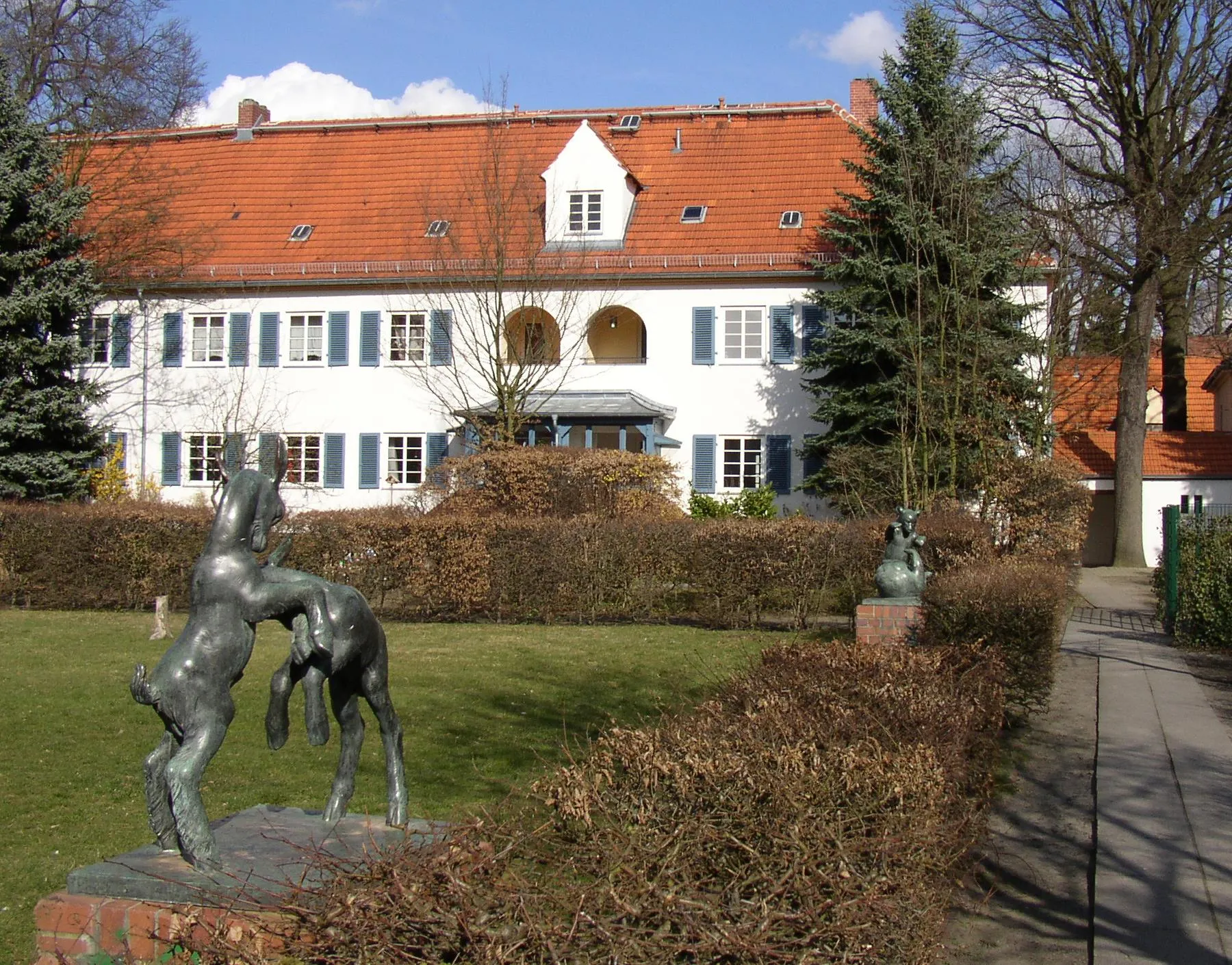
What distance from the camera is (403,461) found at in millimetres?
32375

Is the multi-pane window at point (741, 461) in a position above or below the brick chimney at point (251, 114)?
below

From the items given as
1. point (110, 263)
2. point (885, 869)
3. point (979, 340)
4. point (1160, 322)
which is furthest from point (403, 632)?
point (1160, 322)

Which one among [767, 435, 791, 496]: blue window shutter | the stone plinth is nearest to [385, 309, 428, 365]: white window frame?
[767, 435, 791, 496]: blue window shutter

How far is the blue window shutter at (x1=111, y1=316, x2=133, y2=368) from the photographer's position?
109 feet

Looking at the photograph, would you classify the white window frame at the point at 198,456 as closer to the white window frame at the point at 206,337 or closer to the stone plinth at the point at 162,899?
the white window frame at the point at 206,337

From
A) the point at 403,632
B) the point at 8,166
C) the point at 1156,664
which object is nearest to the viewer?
the point at 1156,664

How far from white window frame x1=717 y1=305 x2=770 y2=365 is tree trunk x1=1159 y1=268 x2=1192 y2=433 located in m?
10.3

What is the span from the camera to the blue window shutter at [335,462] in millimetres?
32531

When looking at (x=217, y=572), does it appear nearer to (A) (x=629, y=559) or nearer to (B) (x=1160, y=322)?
(A) (x=629, y=559)

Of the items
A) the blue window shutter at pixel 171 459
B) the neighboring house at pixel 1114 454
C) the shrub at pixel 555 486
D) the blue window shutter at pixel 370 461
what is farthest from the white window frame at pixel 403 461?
the neighboring house at pixel 1114 454

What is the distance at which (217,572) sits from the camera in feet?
14.8

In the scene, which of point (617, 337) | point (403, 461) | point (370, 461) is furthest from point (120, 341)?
point (617, 337)

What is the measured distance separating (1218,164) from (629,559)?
71.0 feet

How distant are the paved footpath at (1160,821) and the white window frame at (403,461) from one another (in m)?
20.9
